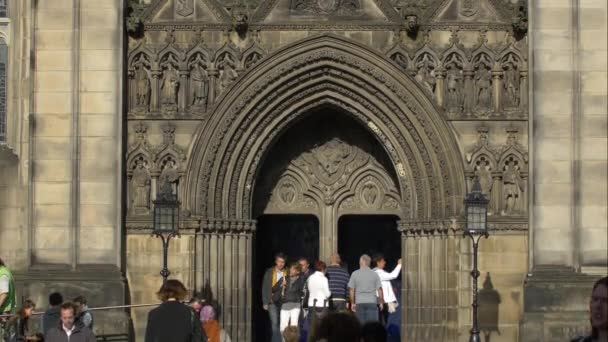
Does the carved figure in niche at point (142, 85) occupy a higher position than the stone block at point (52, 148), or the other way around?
the carved figure in niche at point (142, 85)

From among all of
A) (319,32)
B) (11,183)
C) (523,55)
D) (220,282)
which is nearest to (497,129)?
(523,55)

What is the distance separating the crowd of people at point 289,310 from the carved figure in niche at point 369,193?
1.37m

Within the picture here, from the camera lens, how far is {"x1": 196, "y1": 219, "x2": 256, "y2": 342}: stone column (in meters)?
27.4

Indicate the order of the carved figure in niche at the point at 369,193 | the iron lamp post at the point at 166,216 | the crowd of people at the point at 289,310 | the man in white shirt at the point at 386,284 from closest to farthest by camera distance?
the crowd of people at the point at 289,310 < the iron lamp post at the point at 166,216 < the man in white shirt at the point at 386,284 < the carved figure in niche at the point at 369,193

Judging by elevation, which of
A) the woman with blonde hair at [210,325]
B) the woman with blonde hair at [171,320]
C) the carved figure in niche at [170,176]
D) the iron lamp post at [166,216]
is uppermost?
the carved figure in niche at [170,176]

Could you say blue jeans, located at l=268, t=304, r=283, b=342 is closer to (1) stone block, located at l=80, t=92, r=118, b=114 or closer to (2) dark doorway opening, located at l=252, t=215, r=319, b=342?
(2) dark doorway opening, located at l=252, t=215, r=319, b=342

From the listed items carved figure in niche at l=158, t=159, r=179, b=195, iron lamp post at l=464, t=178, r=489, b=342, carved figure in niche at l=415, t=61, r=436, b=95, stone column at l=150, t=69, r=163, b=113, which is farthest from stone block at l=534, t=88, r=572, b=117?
stone column at l=150, t=69, r=163, b=113

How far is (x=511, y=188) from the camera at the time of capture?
27.2m

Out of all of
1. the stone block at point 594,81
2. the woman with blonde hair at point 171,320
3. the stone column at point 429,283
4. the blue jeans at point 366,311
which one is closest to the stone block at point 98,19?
the stone column at point 429,283

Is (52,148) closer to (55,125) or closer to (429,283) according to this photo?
(55,125)

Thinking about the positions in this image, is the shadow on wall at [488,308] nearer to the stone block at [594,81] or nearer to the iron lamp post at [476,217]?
the iron lamp post at [476,217]

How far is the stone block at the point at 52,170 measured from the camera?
88.6 feet

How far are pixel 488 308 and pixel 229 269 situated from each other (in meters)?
4.26

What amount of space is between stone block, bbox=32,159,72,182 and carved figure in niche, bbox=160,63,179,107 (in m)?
1.87
